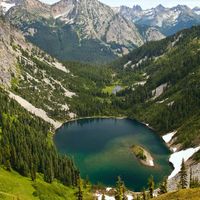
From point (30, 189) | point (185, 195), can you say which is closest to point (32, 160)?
point (30, 189)

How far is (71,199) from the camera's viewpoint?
522 ft

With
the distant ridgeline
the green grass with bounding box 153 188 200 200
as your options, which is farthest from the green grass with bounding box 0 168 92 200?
the green grass with bounding box 153 188 200 200

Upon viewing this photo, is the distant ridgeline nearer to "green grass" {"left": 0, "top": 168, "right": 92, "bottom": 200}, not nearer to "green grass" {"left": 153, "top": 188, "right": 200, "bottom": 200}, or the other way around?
"green grass" {"left": 0, "top": 168, "right": 92, "bottom": 200}

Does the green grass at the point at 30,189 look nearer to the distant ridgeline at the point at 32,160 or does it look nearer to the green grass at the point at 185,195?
the distant ridgeline at the point at 32,160

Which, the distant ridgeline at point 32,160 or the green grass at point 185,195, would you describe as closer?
the green grass at point 185,195

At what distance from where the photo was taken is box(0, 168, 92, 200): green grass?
13421cm

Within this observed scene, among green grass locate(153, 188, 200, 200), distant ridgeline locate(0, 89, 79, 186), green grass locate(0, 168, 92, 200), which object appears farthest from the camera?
distant ridgeline locate(0, 89, 79, 186)

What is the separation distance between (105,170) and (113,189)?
22.8 m

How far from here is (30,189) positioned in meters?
148

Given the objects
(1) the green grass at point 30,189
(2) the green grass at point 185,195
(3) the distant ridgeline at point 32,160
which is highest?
(3) the distant ridgeline at point 32,160

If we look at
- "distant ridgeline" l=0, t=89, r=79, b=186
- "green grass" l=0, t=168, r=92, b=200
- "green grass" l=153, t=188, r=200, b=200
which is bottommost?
"green grass" l=153, t=188, r=200, b=200

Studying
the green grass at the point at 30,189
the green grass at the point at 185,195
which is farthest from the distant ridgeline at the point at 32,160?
the green grass at the point at 185,195

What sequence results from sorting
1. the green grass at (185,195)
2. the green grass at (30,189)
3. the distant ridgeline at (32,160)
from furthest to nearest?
the distant ridgeline at (32,160) → the green grass at (30,189) → the green grass at (185,195)

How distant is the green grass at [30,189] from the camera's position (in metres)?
134
